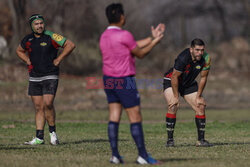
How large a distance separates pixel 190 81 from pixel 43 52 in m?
3.24

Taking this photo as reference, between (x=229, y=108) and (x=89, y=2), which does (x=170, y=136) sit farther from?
(x=89, y=2)

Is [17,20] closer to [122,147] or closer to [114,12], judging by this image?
[122,147]

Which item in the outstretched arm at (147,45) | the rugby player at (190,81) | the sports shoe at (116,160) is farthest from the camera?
the rugby player at (190,81)

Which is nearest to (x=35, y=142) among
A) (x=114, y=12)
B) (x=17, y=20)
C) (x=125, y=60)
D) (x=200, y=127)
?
(x=200, y=127)

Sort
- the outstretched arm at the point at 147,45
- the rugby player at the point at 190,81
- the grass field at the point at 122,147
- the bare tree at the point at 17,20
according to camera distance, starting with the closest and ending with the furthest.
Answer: the outstretched arm at the point at 147,45 → the grass field at the point at 122,147 → the rugby player at the point at 190,81 → the bare tree at the point at 17,20

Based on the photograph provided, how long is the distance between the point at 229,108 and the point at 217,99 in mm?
3551

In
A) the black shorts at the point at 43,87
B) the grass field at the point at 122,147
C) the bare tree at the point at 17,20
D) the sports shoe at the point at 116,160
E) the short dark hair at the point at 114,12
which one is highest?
the bare tree at the point at 17,20

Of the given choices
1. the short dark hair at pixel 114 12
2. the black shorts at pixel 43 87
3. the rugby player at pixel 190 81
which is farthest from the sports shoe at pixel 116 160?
the black shorts at pixel 43 87

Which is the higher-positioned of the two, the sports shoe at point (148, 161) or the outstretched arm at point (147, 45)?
the outstretched arm at point (147, 45)

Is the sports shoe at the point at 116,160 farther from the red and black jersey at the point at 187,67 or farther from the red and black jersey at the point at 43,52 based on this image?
the red and black jersey at the point at 43,52

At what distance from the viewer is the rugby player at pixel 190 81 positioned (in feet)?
38.5

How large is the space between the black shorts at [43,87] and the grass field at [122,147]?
3.75ft

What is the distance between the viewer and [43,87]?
12.1 m

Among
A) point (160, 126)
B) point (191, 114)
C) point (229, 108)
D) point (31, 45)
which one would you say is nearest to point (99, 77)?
point (229, 108)
